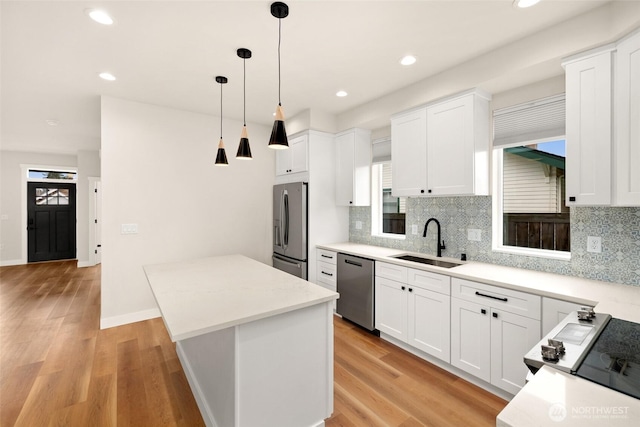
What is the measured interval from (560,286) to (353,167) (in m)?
2.49

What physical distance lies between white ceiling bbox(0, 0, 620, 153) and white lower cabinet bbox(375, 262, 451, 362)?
190 centimetres

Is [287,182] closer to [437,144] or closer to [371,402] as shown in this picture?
[437,144]

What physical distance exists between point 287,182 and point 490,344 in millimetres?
3182

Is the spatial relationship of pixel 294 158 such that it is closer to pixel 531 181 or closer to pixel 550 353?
pixel 531 181

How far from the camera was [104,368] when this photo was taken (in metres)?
2.57

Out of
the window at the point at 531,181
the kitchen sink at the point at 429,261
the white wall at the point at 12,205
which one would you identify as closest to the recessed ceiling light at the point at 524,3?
the window at the point at 531,181

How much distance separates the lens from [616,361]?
97 centimetres

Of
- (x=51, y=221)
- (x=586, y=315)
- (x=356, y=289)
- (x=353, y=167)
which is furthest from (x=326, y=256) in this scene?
(x=51, y=221)

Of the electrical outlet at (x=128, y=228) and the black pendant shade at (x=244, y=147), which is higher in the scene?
the black pendant shade at (x=244, y=147)

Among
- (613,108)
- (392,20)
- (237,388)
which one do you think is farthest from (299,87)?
(237,388)

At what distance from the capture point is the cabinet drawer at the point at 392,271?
2803 millimetres

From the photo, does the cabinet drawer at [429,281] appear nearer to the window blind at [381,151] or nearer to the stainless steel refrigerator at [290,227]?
the stainless steel refrigerator at [290,227]

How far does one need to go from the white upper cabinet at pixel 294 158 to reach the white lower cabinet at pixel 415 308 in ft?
5.75

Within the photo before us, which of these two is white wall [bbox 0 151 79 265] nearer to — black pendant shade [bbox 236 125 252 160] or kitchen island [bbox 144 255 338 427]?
black pendant shade [bbox 236 125 252 160]
